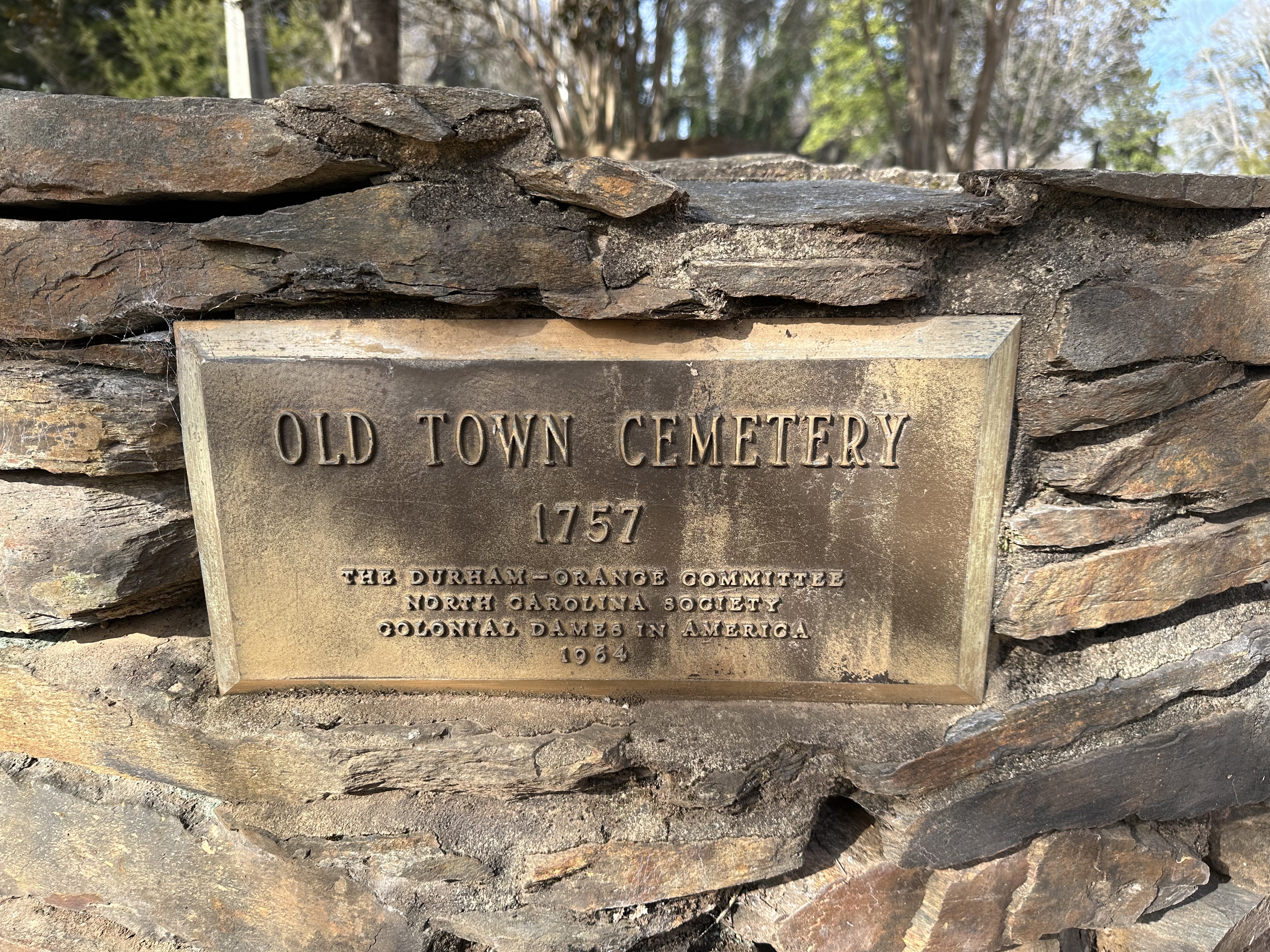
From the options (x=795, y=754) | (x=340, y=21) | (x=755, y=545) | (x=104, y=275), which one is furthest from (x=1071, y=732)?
(x=340, y=21)

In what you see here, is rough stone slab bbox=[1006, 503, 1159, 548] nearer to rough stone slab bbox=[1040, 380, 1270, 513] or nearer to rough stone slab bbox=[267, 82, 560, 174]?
rough stone slab bbox=[1040, 380, 1270, 513]

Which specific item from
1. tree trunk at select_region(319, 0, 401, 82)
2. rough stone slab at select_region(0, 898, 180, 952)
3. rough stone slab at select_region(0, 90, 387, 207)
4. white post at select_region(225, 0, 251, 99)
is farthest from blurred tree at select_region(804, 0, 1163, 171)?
rough stone slab at select_region(0, 898, 180, 952)

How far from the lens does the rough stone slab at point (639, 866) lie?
1553mm

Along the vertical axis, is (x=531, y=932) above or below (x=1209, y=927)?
above

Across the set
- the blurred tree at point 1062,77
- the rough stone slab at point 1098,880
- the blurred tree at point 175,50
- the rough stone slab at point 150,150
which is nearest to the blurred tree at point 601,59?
the blurred tree at point 175,50

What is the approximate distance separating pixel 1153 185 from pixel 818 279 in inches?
24.9

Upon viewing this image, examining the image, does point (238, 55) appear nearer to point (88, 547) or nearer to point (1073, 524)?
point (88, 547)

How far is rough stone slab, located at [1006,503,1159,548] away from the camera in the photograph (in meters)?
1.47

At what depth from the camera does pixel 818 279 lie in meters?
1.34

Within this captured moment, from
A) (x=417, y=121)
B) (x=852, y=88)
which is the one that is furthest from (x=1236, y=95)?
(x=852, y=88)

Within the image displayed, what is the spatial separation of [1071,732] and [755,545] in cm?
80

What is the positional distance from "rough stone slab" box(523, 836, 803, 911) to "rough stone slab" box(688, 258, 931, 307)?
1137mm

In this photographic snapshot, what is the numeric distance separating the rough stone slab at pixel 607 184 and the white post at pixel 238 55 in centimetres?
577

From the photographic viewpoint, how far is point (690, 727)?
1.55m
